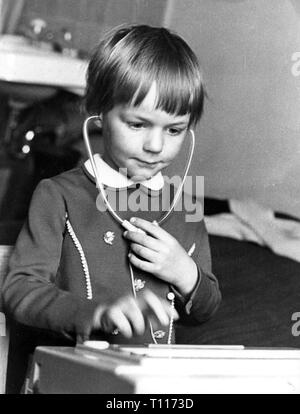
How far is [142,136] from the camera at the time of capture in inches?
40.6

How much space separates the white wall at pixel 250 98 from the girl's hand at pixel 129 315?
39 centimetres

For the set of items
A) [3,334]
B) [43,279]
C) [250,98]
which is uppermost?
[250,98]

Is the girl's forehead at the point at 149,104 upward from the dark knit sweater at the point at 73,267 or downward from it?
upward

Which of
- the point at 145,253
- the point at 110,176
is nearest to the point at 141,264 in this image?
the point at 145,253

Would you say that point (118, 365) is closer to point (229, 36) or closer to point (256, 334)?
point (256, 334)

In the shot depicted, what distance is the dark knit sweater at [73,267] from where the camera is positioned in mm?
967

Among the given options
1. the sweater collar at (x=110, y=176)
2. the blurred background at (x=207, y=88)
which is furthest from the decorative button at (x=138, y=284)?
the blurred background at (x=207, y=88)

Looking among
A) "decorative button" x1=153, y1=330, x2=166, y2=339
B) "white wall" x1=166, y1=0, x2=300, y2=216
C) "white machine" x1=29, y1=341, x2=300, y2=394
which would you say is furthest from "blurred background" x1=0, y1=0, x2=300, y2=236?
"white machine" x1=29, y1=341, x2=300, y2=394

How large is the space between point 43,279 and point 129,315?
0.14 meters

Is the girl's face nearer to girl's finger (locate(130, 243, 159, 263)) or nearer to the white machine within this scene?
girl's finger (locate(130, 243, 159, 263))

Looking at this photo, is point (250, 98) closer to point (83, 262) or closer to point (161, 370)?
point (83, 262)

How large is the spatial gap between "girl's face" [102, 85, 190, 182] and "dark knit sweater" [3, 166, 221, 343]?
35mm

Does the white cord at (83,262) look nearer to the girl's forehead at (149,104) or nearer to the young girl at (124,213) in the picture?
the young girl at (124,213)

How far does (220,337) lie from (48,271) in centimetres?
33
